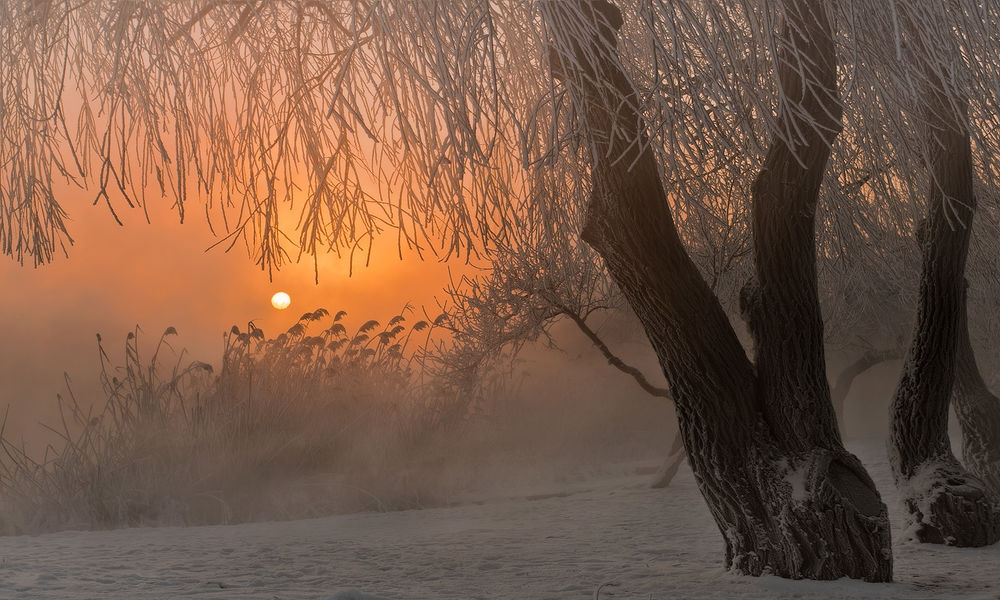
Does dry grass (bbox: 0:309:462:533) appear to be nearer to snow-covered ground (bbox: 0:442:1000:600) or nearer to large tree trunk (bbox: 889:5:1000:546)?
snow-covered ground (bbox: 0:442:1000:600)

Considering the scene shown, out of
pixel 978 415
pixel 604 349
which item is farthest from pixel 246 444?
pixel 978 415

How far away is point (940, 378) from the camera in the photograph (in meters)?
5.89

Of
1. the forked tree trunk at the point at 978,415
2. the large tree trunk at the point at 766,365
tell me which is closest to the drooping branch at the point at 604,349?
the forked tree trunk at the point at 978,415

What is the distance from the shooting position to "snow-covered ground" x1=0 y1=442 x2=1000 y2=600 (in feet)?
14.3

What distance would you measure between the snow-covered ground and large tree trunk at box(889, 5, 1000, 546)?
207 mm

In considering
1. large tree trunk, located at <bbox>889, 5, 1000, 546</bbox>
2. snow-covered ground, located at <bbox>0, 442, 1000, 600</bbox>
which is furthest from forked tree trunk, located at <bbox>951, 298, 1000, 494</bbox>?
large tree trunk, located at <bbox>889, 5, 1000, 546</bbox>

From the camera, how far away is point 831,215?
5953mm

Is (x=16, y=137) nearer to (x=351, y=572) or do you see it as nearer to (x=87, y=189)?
(x=87, y=189)

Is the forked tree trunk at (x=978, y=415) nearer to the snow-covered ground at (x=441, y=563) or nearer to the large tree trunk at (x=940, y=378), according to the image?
the snow-covered ground at (x=441, y=563)

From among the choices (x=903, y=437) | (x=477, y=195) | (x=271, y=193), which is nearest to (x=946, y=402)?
(x=903, y=437)

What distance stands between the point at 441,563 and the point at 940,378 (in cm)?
329

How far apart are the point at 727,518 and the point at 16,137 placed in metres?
3.73

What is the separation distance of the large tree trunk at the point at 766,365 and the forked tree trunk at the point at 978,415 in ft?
8.96

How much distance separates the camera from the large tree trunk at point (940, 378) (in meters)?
5.75
